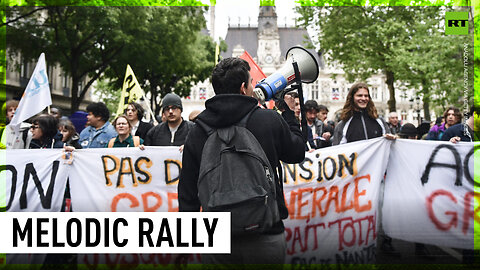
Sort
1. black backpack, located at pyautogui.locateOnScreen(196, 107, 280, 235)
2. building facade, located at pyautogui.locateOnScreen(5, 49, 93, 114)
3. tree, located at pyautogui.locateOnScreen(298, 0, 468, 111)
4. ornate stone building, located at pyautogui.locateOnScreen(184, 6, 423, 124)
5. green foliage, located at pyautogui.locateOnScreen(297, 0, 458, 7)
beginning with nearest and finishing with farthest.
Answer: black backpack, located at pyautogui.locateOnScreen(196, 107, 280, 235) < green foliage, located at pyautogui.locateOnScreen(297, 0, 458, 7) < tree, located at pyautogui.locateOnScreen(298, 0, 468, 111) < building facade, located at pyautogui.locateOnScreen(5, 49, 93, 114) < ornate stone building, located at pyautogui.locateOnScreen(184, 6, 423, 124)

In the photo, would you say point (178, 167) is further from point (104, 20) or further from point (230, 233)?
point (104, 20)

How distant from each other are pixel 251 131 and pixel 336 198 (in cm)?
307

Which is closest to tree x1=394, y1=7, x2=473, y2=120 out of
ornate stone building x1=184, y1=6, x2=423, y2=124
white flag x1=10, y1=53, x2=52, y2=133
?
white flag x1=10, y1=53, x2=52, y2=133

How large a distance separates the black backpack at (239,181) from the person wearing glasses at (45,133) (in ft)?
12.3

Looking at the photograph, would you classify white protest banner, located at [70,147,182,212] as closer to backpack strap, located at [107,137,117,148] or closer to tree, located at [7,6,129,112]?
backpack strap, located at [107,137,117,148]

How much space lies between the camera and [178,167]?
19.0 ft

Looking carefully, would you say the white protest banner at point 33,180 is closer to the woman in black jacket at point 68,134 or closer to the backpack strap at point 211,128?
the woman in black jacket at point 68,134

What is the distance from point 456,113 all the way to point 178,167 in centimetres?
391

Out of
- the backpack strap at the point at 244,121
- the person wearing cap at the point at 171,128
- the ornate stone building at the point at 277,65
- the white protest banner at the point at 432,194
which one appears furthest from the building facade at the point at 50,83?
the ornate stone building at the point at 277,65

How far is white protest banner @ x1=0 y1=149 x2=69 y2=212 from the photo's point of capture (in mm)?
5523

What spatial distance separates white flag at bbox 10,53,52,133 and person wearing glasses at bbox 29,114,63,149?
52 centimetres

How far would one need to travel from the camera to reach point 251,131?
102 inches

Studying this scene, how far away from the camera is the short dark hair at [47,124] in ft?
18.6

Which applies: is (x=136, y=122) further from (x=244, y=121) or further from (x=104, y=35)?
(x=104, y=35)
